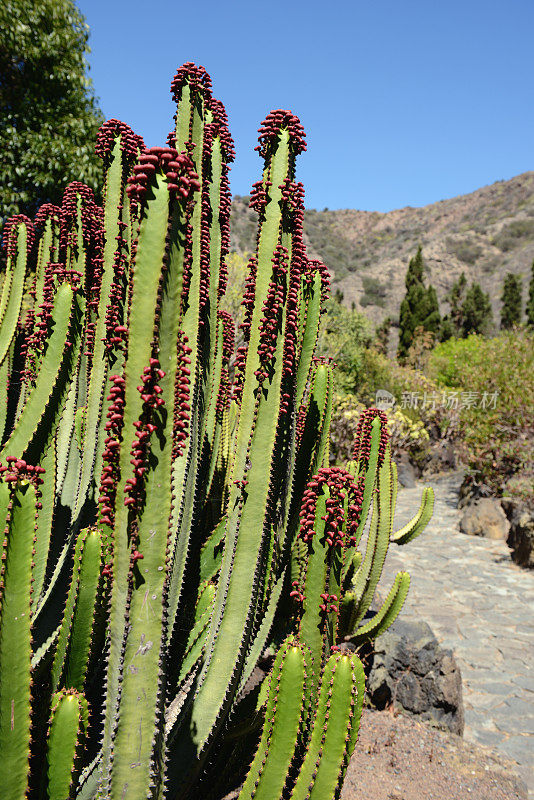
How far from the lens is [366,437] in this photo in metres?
3.74

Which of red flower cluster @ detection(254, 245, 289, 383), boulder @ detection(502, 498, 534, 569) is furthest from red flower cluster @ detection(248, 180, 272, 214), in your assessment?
boulder @ detection(502, 498, 534, 569)

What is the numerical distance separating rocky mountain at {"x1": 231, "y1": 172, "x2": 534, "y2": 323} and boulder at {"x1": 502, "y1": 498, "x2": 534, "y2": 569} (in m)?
43.1

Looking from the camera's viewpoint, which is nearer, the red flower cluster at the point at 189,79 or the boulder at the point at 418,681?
the red flower cluster at the point at 189,79

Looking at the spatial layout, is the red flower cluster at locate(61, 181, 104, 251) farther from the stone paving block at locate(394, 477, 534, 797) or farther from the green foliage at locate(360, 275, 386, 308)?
the green foliage at locate(360, 275, 386, 308)

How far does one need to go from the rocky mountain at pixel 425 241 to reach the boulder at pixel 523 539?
43.1 m

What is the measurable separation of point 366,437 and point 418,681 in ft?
7.57

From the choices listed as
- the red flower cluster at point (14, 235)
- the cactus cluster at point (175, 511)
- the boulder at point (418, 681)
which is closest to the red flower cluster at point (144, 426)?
the cactus cluster at point (175, 511)

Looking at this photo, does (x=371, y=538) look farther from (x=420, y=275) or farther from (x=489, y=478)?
(x=420, y=275)

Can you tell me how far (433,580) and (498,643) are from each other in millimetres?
2070

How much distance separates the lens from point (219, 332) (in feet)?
9.16

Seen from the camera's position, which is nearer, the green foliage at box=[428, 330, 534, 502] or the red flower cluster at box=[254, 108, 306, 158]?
the red flower cluster at box=[254, 108, 306, 158]

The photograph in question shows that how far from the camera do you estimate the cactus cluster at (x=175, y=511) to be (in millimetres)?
1386

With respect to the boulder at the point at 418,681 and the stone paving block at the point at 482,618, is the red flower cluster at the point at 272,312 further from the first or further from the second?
the stone paving block at the point at 482,618

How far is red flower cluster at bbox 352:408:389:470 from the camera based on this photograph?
376 cm
